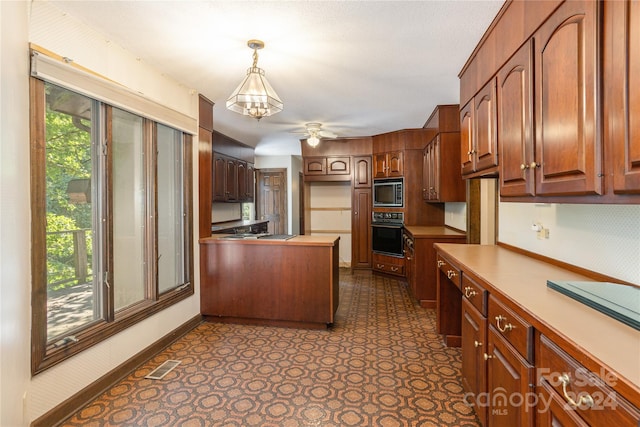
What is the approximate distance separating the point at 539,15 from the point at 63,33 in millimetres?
2703

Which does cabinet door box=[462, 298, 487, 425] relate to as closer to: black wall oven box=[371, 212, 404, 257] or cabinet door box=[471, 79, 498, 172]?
cabinet door box=[471, 79, 498, 172]

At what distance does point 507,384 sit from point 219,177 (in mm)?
4537

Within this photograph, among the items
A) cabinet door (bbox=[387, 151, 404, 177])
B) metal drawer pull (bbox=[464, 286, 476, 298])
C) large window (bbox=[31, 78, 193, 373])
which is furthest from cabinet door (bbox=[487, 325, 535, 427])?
cabinet door (bbox=[387, 151, 404, 177])

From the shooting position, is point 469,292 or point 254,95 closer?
point 469,292

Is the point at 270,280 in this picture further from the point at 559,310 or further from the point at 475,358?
the point at 559,310

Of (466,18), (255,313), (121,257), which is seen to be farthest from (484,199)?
(121,257)

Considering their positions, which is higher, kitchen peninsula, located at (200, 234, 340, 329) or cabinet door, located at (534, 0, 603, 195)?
cabinet door, located at (534, 0, 603, 195)

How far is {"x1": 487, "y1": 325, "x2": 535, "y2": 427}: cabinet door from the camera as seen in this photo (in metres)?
1.24

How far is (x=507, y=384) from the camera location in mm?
1412

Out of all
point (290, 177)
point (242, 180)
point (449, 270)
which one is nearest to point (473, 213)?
point (449, 270)

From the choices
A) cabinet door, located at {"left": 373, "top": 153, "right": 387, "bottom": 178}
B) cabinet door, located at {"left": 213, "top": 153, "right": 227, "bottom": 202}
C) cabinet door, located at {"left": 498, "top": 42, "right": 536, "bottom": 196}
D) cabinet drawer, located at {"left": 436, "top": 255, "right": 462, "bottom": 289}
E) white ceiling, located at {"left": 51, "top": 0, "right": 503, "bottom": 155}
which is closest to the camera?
cabinet door, located at {"left": 498, "top": 42, "right": 536, "bottom": 196}

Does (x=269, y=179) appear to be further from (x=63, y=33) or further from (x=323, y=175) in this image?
(x=63, y=33)

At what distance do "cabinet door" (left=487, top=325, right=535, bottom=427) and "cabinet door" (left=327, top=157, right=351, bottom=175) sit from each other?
15.2ft

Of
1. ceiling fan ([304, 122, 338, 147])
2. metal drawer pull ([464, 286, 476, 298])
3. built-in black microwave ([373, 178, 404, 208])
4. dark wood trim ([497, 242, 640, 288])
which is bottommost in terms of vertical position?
metal drawer pull ([464, 286, 476, 298])
